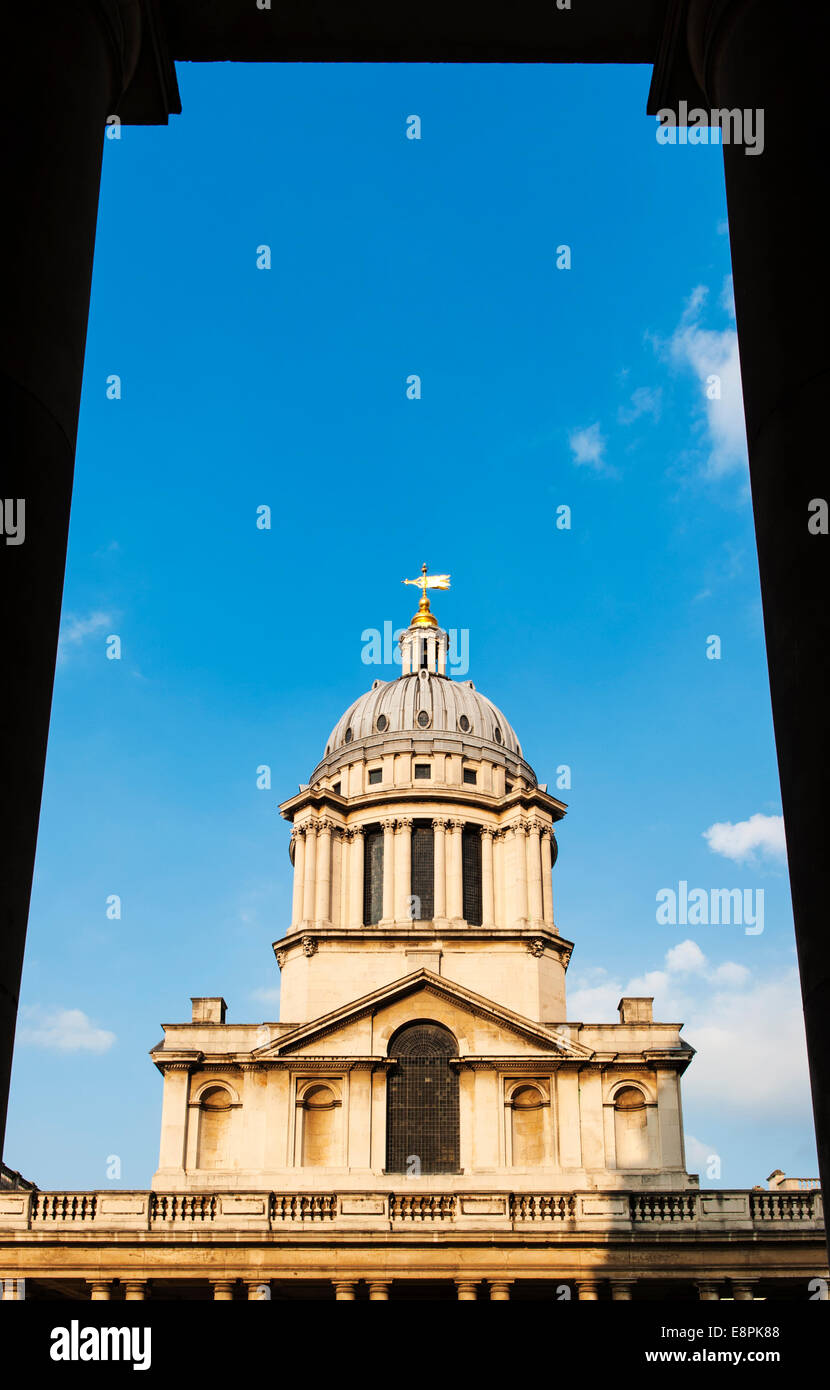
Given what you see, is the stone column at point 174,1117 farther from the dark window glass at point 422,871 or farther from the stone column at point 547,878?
the stone column at point 547,878

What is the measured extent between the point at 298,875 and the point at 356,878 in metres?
2.38

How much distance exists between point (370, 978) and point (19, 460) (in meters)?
48.1

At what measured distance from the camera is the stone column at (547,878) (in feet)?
183

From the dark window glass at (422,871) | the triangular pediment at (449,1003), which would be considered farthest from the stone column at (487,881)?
the triangular pediment at (449,1003)

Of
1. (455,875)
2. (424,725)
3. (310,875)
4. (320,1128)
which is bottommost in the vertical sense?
(320,1128)

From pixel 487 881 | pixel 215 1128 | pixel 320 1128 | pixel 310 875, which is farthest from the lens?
pixel 487 881

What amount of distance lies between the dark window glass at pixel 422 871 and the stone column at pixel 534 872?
12.6 ft

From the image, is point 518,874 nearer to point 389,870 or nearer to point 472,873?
point 472,873

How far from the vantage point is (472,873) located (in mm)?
57562

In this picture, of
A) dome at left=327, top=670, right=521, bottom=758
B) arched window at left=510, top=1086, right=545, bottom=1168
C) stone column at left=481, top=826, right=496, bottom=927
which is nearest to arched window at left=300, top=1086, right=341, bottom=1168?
arched window at left=510, top=1086, right=545, bottom=1168

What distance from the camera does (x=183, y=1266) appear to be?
4097cm

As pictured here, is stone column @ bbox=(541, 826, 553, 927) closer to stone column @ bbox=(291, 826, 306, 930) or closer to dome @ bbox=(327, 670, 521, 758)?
dome @ bbox=(327, 670, 521, 758)

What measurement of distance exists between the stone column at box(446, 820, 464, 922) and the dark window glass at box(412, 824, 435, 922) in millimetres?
821

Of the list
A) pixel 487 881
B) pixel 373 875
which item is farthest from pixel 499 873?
pixel 373 875
